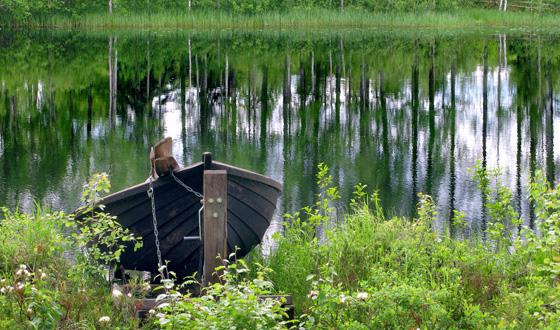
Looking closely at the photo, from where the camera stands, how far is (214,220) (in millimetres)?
8406

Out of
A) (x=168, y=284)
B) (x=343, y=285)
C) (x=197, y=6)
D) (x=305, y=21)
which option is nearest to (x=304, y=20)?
(x=305, y=21)

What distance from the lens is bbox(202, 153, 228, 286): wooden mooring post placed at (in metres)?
8.33

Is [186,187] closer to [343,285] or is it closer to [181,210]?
[181,210]

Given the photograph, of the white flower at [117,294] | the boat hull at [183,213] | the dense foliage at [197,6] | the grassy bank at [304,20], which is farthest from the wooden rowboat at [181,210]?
the grassy bank at [304,20]

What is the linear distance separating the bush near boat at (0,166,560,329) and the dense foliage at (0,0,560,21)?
41344mm

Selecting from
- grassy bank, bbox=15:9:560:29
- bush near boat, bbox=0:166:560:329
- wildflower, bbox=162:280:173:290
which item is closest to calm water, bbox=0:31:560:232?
bush near boat, bbox=0:166:560:329

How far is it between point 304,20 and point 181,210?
44.3 metres

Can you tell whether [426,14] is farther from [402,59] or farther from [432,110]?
[432,110]

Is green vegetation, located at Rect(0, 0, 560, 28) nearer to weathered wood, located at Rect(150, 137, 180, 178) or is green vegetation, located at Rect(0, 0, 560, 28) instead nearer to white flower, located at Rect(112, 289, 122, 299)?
weathered wood, located at Rect(150, 137, 180, 178)

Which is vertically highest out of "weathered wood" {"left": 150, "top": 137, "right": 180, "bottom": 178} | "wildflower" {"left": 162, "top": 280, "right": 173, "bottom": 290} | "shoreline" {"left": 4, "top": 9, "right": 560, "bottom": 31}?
"shoreline" {"left": 4, "top": 9, "right": 560, "bottom": 31}

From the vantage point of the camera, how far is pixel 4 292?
7254 millimetres

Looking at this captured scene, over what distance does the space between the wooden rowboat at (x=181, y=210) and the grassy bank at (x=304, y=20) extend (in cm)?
4229

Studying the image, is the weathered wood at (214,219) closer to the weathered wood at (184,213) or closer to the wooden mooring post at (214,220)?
the wooden mooring post at (214,220)

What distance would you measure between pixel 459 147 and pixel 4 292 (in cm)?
1419
